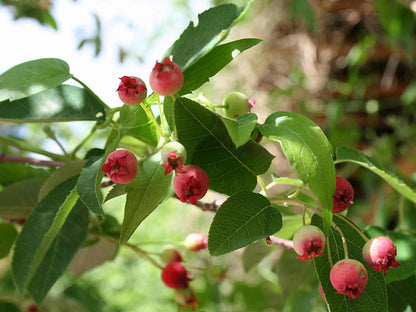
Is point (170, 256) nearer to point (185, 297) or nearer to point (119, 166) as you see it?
point (185, 297)

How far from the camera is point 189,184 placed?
1.40ft

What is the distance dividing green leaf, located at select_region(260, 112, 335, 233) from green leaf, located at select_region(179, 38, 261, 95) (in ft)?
0.36

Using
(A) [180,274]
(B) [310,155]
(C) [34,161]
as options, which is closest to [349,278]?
(B) [310,155]

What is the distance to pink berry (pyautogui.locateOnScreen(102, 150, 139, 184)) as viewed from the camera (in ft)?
1.43

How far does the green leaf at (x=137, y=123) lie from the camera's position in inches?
21.4

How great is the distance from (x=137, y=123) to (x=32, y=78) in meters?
0.13

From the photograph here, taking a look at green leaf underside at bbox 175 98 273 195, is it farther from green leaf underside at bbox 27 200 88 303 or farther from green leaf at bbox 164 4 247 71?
green leaf underside at bbox 27 200 88 303

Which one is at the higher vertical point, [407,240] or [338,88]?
[407,240]

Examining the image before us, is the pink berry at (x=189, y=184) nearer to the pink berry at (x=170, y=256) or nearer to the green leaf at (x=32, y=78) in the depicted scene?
the green leaf at (x=32, y=78)

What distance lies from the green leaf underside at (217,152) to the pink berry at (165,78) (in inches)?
0.6

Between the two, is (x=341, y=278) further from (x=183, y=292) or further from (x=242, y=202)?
(x=183, y=292)

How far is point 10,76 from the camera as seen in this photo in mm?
482

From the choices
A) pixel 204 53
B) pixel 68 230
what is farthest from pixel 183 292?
pixel 204 53

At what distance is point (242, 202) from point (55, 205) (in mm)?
251
